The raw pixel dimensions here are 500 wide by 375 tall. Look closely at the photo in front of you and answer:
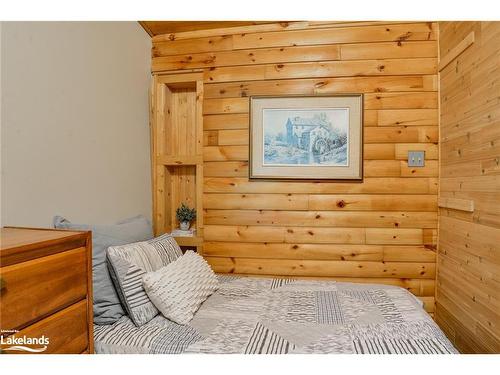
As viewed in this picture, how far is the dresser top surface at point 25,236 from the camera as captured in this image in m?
0.98

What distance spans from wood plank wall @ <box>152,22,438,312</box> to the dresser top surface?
1.45 meters

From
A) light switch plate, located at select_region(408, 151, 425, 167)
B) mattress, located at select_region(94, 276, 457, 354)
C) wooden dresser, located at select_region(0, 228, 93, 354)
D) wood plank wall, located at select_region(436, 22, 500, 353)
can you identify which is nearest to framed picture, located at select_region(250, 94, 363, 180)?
light switch plate, located at select_region(408, 151, 425, 167)

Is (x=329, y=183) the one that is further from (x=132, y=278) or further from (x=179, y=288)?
(x=132, y=278)

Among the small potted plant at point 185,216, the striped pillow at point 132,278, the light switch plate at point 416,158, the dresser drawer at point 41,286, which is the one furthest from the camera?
the small potted plant at point 185,216

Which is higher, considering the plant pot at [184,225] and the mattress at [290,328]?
the plant pot at [184,225]

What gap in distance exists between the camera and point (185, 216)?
2637 millimetres

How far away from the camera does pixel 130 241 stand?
1716 mm

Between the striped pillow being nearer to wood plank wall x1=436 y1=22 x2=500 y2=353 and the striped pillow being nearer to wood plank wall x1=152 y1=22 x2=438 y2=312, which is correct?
wood plank wall x1=152 y1=22 x2=438 y2=312

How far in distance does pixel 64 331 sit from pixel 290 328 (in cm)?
89

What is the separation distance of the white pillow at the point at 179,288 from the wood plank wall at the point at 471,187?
1.50 metres

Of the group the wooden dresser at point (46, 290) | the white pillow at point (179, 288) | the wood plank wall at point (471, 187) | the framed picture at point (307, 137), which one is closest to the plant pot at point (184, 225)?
the framed picture at point (307, 137)

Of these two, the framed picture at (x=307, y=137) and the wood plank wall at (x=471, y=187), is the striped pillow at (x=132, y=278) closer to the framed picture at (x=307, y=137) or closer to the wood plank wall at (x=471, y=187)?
the framed picture at (x=307, y=137)

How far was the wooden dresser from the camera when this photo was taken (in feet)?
3.04
